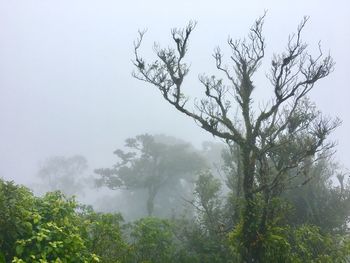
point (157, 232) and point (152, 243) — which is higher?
point (157, 232)

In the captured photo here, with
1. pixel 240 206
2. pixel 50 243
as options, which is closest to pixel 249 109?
pixel 240 206

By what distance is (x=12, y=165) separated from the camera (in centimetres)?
19250

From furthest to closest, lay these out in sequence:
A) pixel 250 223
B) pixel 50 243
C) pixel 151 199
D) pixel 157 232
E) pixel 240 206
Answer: pixel 151 199 → pixel 157 232 → pixel 240 206 → pixel 250 223 → pixel 50 243

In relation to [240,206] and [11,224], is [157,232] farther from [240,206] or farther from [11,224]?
[11,224]

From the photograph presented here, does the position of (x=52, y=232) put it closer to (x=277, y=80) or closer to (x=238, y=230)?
(x=238, y=230)

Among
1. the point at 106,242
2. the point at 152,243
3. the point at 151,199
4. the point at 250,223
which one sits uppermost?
the point at 151,199

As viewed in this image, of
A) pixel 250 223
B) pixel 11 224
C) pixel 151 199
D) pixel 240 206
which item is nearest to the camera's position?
pixel 11 224

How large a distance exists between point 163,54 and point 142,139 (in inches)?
1396

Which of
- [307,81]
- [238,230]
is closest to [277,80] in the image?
[307,81]

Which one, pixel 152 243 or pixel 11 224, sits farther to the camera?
pixel 152 243

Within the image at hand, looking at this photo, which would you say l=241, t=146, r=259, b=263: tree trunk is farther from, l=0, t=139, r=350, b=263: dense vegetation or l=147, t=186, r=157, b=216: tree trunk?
l=147, t=186, r=157, b=216: tree trunk

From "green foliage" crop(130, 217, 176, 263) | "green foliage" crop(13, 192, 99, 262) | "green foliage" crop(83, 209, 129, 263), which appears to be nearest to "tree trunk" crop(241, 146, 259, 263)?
"green foliage" crop(83, 209, 129, 263)

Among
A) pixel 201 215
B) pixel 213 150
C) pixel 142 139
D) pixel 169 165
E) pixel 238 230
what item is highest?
pixel 213 150

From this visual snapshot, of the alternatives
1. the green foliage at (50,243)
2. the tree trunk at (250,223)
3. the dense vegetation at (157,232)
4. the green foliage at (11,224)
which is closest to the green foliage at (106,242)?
the dense vegetation at (157,232)
